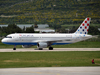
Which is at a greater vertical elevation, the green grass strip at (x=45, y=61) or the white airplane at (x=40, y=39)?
the white airplane at (x=40, y=39)

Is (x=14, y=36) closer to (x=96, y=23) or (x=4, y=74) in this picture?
(x=4, y=74)

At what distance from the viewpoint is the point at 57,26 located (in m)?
168

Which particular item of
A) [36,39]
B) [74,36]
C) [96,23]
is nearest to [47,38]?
[36,39]

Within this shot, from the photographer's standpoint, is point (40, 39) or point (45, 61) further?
point (40, 39)

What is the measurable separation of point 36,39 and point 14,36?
4.79m

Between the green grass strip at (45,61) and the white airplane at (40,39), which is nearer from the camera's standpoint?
the green grass strip at (45,61)

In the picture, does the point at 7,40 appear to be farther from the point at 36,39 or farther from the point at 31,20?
the point at 31,20

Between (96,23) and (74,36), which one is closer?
(74,36)

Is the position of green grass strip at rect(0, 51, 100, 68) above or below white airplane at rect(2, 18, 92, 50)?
below

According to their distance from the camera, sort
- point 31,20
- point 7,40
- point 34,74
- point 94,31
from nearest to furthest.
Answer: point 34,74, point 7,40, point 94,31, point 31,20

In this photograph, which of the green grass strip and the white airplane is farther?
the white airplane

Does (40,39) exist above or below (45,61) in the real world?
above

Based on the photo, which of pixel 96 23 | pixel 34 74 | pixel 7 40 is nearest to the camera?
pixel 34 74

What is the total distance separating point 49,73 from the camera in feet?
58.8
